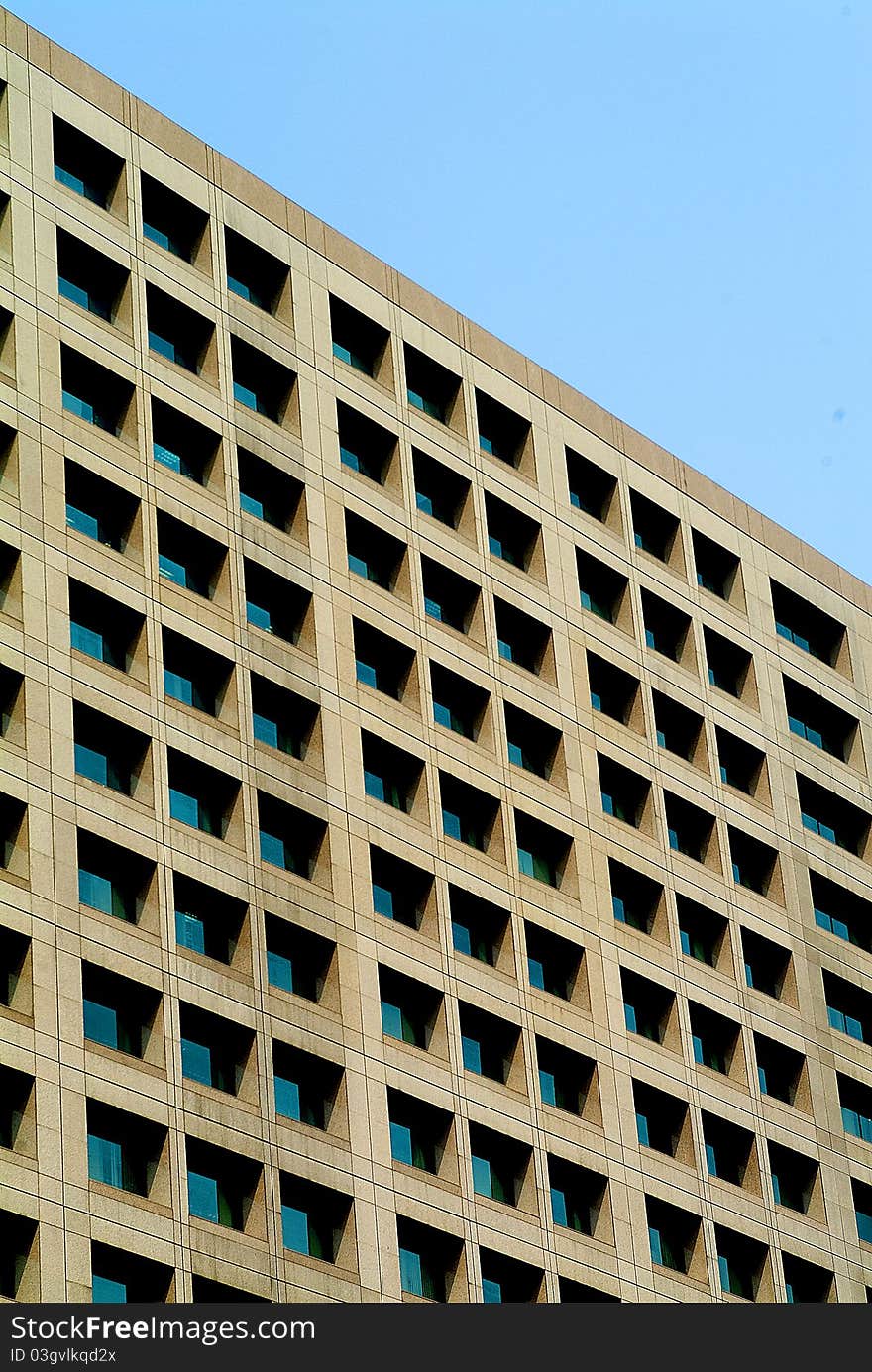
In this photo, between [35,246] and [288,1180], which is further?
[35,246]

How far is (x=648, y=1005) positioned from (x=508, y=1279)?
439 inches

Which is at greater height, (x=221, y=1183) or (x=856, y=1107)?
(x=856, y=1107)

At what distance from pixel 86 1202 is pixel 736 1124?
23879 millimetres

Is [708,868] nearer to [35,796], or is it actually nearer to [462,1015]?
[462,1015]

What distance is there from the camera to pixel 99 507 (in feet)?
226

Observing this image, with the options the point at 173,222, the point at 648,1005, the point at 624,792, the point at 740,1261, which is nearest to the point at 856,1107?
the point at 740,1261

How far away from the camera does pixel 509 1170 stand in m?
69.8

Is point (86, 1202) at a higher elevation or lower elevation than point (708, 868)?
lower

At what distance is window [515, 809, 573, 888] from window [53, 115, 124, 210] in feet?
64.3

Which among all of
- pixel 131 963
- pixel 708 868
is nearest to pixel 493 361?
pixel 708 868

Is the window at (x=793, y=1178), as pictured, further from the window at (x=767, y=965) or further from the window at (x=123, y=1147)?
the window at (x=123, y=1147)

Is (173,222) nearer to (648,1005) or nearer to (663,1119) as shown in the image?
(648,1005)

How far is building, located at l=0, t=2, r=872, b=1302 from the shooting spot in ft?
206

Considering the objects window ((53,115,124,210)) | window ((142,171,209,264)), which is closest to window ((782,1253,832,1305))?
window ((142,171,209,264))
